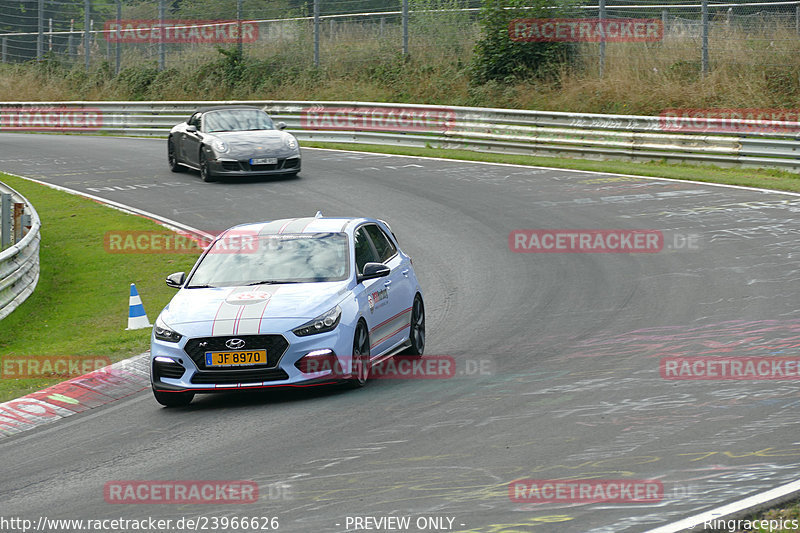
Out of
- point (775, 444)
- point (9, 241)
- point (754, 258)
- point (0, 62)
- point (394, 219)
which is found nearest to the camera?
point (775, 444)

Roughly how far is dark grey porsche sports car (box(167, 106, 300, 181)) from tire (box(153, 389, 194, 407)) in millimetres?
14683

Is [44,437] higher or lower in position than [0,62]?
lower

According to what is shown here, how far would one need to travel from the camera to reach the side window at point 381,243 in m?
11.6

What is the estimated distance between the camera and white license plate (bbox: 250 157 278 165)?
79.6 feet

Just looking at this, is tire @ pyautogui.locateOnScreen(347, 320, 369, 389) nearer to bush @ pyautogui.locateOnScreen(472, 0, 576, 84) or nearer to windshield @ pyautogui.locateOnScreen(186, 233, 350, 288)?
windshield @ pyautogui.locateOnScreen(186, 233, 350, 288)

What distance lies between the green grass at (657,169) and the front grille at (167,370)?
14.5 meters

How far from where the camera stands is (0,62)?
163ft

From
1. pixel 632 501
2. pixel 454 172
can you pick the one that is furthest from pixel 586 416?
pixel 454 172

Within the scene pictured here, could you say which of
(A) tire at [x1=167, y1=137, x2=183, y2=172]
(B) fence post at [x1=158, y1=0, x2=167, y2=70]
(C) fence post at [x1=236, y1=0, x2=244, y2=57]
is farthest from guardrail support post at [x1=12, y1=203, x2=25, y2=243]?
(B) fence post at [x1=158, y1=0, x2=167, y2=70]

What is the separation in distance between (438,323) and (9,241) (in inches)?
314

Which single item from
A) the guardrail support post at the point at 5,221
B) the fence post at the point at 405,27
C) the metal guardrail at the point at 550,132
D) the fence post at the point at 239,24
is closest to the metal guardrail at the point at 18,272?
the guardrail support post at the point at 5,221

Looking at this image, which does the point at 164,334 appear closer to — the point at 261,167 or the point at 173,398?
the point at 173,398

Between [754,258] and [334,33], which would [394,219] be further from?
[334,33]

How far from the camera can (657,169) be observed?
2416 cm
